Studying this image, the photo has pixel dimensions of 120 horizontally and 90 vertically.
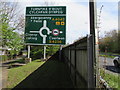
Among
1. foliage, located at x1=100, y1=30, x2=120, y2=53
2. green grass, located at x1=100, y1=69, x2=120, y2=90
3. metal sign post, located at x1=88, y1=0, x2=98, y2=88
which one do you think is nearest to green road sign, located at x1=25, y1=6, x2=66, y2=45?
green grass, located at x1=100, y1=69, x2=120, y2=90

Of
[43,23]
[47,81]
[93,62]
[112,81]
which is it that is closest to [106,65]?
[112,81]

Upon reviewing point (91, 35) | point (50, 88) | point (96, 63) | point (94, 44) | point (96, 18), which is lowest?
point (50, 88)

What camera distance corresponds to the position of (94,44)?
2316 millimetres

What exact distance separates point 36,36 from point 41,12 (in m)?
1.93

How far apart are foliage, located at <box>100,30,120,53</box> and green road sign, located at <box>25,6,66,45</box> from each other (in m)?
7.35

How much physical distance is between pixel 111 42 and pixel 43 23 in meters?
7.89

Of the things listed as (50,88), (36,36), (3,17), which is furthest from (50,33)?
(50,88)

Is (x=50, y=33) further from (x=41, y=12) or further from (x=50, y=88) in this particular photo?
(x=50, y=88)

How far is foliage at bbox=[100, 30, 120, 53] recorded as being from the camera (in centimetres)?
241

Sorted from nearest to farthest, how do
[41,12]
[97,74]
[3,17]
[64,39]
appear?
[97,74]
[3,17]
[41,12]
[64,39]

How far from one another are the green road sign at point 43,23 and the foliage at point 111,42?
7.35 metres

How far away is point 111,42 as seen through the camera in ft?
8.33

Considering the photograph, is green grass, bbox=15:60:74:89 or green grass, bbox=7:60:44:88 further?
green grass, bbox=7:60:44:88

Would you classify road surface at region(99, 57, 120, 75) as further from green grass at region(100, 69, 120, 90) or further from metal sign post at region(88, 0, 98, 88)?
metal sign post at region(88, 0, 98, 88)
